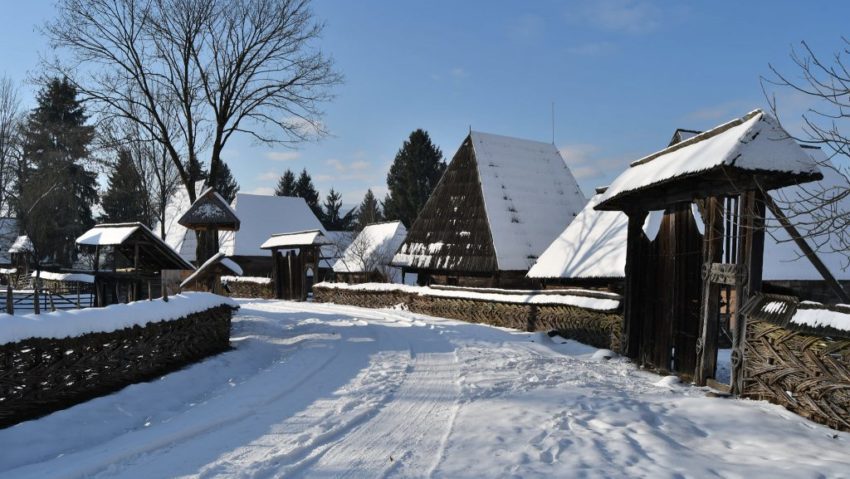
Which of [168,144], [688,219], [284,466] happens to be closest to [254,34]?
[168,144]

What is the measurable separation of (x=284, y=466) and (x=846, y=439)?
5.45 meters

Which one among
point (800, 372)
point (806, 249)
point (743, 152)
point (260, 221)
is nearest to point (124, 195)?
point (260, 221)

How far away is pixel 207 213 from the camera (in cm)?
2078

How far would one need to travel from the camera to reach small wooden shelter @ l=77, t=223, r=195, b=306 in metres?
14.7

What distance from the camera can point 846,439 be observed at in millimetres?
5645

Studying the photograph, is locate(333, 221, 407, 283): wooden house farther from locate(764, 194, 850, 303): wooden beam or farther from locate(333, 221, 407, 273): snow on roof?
locate(764, 194, 850, 303): wooden beam

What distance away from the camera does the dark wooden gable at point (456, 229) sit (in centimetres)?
2473

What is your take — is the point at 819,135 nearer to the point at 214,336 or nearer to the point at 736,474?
the point at 736,474

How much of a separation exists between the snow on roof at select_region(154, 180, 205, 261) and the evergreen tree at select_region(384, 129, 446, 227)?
2332cm

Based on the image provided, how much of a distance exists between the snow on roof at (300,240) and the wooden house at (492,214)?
417cm

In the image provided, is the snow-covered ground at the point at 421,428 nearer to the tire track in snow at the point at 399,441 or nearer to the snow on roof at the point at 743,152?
the tire track in snow at the point at 399,441

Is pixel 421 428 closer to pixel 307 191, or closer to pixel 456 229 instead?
pixel 456 229

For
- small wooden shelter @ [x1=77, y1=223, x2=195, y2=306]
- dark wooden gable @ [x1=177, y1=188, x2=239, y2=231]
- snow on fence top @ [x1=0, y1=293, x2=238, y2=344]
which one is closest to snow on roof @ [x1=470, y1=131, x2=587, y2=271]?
dark wooden gable @ [x1=177, y1=188, x2=239, y2=231]

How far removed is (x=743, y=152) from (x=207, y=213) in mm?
17789
